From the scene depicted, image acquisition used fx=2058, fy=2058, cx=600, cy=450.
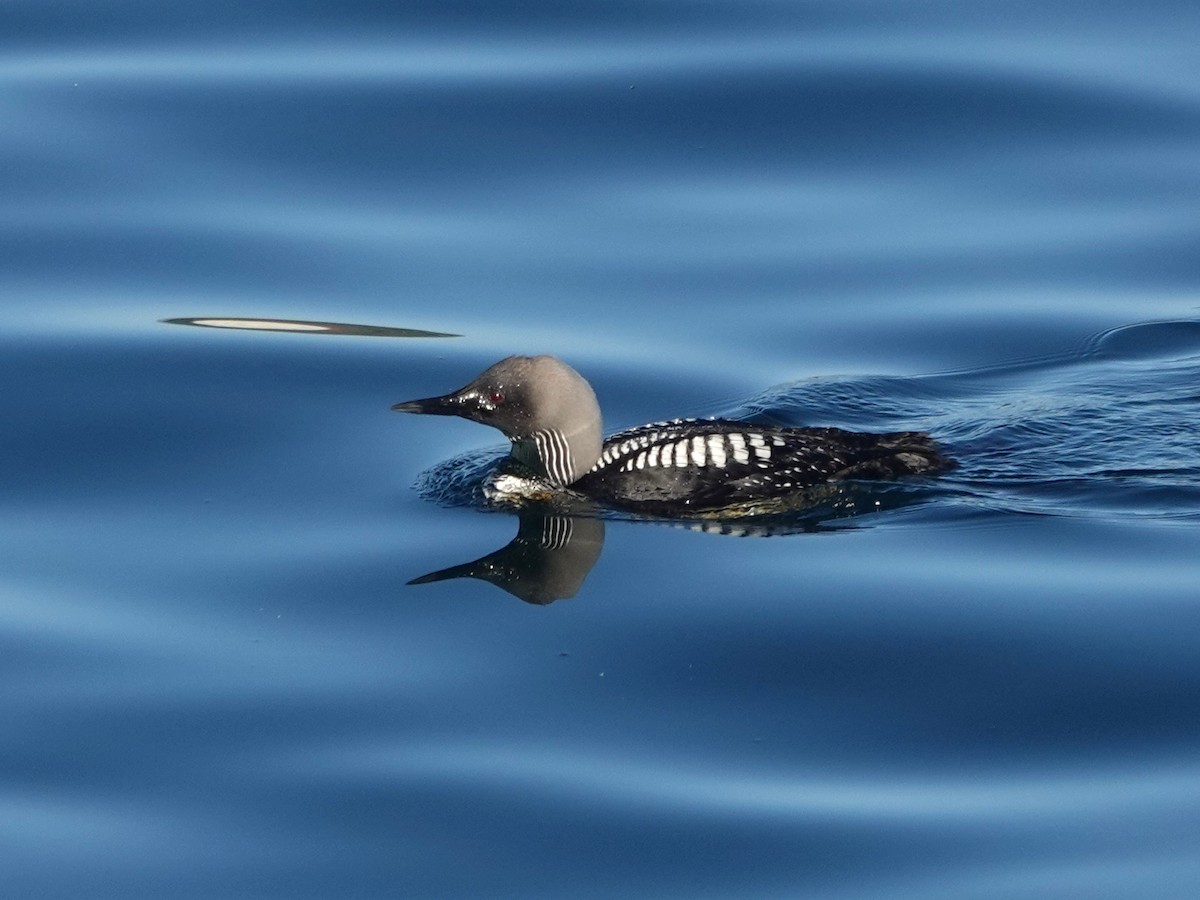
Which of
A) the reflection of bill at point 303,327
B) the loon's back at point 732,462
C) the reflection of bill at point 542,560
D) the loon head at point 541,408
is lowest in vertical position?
the reflection of bill at point 542,560

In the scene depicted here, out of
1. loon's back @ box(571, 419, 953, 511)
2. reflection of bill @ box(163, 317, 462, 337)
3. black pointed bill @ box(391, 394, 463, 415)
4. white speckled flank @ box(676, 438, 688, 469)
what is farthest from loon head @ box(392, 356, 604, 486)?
reflection of bill @ box(163, 317, 462, 337)

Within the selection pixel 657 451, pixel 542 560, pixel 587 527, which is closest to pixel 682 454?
pixel 657 451

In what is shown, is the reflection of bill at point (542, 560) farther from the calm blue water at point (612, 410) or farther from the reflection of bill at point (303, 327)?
the reflection of bill at point (303, 327)

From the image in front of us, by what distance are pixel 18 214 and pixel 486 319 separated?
2778mm

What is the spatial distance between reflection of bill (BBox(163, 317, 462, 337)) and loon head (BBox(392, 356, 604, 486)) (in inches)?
47.8

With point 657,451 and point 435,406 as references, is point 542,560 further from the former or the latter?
point 435,406

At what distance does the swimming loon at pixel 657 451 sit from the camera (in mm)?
8406

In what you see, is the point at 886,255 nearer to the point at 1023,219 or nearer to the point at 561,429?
the point at 1023,219

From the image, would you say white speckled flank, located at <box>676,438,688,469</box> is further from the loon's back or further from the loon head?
the loon head

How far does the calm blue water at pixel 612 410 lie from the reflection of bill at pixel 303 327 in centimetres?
7

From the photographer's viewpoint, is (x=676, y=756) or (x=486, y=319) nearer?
(x=676, y=756)

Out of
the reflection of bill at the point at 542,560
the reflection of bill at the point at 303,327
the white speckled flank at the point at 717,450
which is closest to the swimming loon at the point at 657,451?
the white speckled flank at the point at 717,450

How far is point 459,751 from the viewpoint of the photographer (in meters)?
6.20

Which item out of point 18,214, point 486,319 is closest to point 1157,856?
point 486,319
